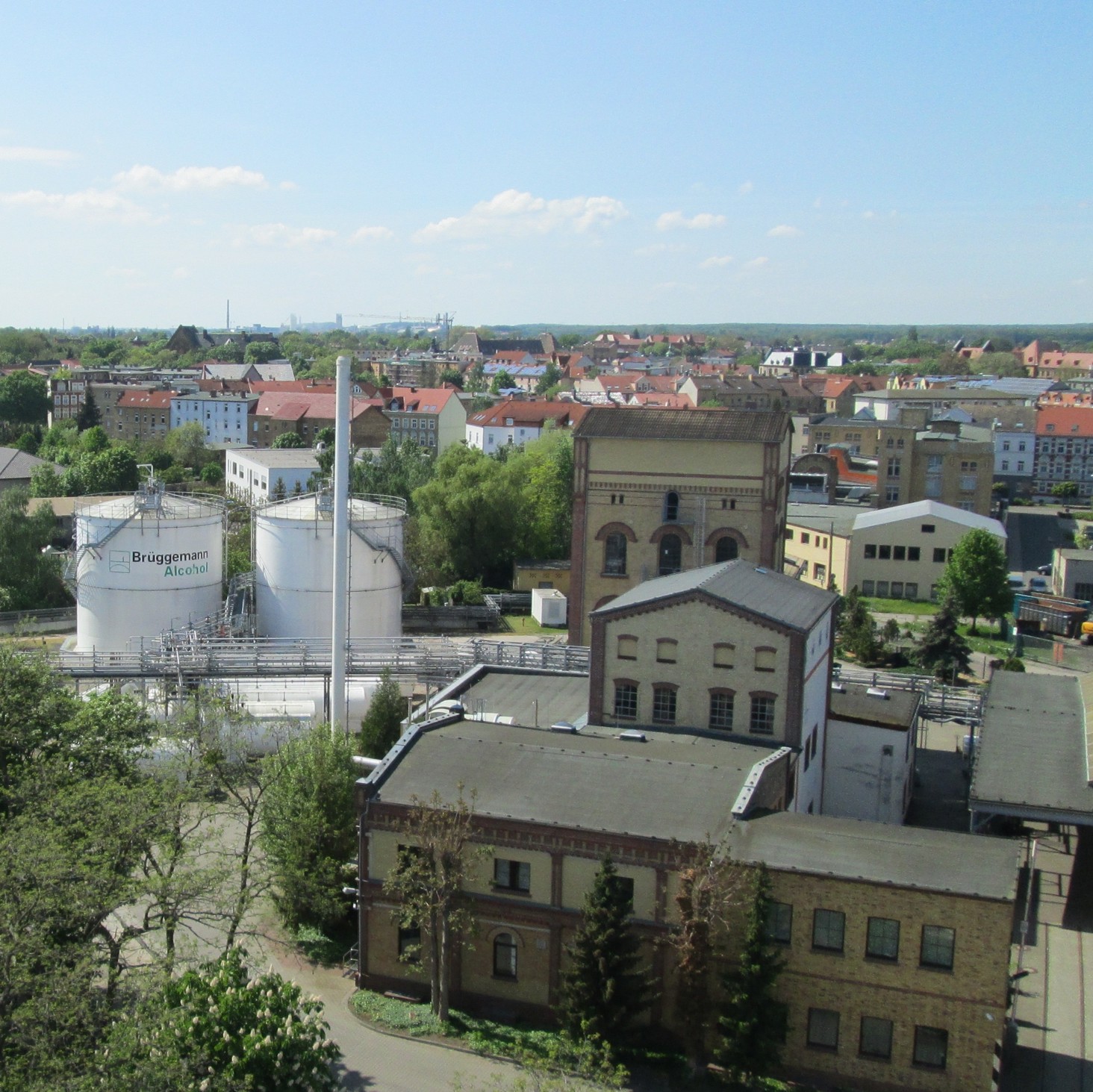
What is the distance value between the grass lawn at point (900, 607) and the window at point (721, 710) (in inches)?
1415

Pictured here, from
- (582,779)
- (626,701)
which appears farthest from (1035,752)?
(582,779)

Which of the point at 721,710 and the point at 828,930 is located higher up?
the point at 721,710

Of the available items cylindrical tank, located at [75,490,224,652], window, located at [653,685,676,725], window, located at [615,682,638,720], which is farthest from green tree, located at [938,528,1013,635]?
cylindrical tank, located at [75,490,224,652]

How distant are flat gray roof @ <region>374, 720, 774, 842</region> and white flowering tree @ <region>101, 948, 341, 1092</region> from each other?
6.16 meters

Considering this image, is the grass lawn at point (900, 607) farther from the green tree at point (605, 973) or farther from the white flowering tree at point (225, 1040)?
the white flowering tree at point (225, 1040)

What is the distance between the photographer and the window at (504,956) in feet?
81.6

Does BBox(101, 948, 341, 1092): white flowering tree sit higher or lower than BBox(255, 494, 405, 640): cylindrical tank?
lower

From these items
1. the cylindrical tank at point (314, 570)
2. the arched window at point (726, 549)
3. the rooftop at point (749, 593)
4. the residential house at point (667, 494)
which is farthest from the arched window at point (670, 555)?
the cylindrical tank at point (314, 570)

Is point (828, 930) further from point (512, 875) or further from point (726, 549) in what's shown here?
point (726, 549)

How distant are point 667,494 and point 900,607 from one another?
1077 inches

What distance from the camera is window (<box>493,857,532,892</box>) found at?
80.7 feet

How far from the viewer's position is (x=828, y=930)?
22594mm

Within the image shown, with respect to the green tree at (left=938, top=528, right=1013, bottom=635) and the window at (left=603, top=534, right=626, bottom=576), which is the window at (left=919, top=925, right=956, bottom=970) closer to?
the window at (left=603, top=534, right=626, bottom=576)

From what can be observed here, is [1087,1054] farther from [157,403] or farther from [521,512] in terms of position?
→ [157,403]
